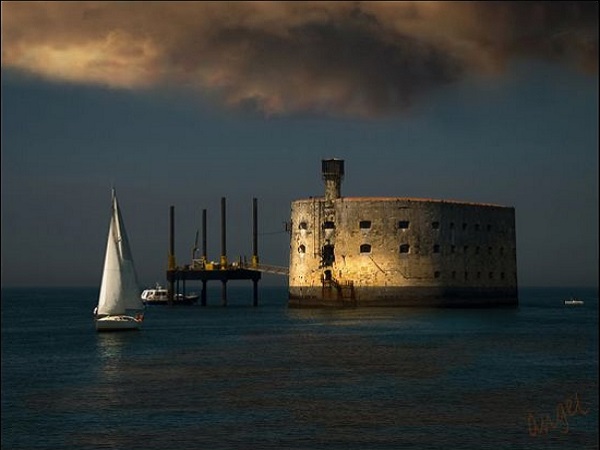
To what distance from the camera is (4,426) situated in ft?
94.0

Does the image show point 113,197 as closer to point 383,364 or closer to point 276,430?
point 383,364

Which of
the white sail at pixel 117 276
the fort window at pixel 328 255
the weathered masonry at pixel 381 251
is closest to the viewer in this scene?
the white sail at pixel 117 276

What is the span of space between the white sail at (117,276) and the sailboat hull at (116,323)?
37 cm

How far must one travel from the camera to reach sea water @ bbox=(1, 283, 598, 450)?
2669 cm

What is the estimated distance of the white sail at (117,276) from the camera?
6078cm

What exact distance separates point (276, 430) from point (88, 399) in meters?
8.46

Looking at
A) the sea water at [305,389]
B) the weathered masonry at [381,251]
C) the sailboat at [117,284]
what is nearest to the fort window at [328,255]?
the weathered masonry at [381,251]

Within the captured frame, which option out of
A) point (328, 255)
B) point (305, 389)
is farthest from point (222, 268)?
point (305, 389)

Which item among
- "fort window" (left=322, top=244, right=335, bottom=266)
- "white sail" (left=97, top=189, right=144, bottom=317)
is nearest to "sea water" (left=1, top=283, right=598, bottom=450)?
"white sail" (left=97, top=189, right=144, bottom=317)

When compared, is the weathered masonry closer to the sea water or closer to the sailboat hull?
the sea water

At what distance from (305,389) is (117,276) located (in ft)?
90.6

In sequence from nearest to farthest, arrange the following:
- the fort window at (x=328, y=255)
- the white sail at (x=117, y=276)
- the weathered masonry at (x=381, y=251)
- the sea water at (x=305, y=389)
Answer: the sea water at (x=305, y=389)
the white sail at (x=117, y=276)
the weathered masonry at (x=381, y=251)
the fort window at (x=328, y=255)

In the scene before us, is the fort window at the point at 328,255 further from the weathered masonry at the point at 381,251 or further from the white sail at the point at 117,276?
the white sail at the point at 117,276

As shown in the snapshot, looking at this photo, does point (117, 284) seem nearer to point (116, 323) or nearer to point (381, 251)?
point (116, 323)
